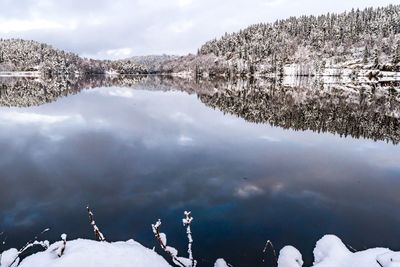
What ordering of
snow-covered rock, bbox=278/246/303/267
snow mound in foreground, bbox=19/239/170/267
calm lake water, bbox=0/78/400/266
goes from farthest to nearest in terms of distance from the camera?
calm lake water, bbox=0/78/400/266 → snow-covered rock, bbox=278/246/303/267 → snow mound in foreground, bbox=19/239/170/267

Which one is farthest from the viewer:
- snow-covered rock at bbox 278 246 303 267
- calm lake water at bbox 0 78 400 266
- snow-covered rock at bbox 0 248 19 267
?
calm lake water at bbox 0 78 400 266

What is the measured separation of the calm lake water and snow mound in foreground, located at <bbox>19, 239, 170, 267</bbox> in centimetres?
569

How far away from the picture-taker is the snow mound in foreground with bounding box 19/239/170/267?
219 inches

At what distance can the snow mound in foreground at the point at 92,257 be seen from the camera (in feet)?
18.2

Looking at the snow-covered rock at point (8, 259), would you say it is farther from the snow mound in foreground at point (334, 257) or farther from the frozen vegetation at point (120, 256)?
the snow mound in foreground at point (334, 257)

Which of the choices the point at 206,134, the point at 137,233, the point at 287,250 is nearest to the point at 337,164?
the point at 206,134

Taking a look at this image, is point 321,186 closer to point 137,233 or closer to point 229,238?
point 229,238

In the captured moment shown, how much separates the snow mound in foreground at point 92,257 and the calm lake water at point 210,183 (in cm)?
569

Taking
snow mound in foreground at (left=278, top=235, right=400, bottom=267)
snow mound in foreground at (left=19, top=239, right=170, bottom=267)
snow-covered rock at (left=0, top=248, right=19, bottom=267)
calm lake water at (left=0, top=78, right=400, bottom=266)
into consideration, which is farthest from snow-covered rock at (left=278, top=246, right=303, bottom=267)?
calm lake water at (left=0, top=78, right=400, bottom=266)

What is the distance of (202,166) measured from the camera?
890 inches

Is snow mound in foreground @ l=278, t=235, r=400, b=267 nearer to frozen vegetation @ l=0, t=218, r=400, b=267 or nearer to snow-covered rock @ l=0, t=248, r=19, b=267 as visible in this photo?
frozen vegetation @ l=0, t=218, r=400, b=267

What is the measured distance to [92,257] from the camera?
18.7 ft

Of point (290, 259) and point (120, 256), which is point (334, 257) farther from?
point (120, 256)

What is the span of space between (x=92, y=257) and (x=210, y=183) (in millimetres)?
13733
